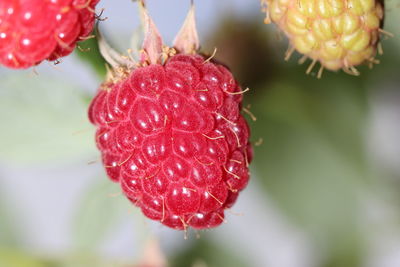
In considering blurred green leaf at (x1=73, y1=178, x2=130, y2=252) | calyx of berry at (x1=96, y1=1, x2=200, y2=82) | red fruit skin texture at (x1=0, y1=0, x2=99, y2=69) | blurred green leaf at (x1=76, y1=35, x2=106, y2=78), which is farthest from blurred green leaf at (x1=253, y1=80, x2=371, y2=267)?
red fruit skin texture at (x1=0, y1=0, x2=99, y2=69)

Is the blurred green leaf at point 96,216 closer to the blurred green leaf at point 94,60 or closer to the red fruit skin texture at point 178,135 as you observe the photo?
the blurred green leaf at point 94,60

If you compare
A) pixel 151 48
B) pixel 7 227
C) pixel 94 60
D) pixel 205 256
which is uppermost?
pixel 151 48

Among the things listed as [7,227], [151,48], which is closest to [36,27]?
[151,48]

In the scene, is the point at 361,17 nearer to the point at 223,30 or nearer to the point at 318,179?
the point at 223,30

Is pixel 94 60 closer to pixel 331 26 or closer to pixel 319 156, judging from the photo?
pixel 331 26

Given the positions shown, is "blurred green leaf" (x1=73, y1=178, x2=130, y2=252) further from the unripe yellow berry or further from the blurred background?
the unripe yellow berry
